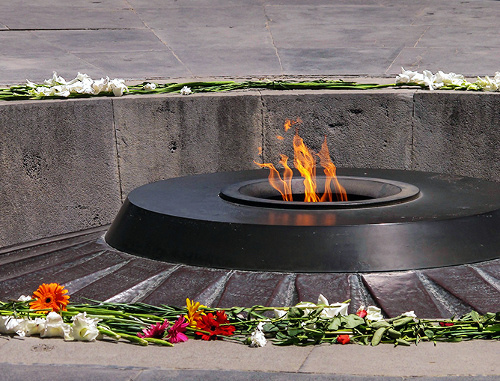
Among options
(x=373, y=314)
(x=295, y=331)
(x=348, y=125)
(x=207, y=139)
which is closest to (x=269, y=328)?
(x=295, y=331)

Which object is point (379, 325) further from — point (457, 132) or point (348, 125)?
point (457, 132)

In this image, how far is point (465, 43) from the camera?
1021 centimetres

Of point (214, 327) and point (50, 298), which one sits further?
point (50, 298)

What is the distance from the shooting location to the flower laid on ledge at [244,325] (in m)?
3.98

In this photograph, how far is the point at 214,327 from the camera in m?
4.09

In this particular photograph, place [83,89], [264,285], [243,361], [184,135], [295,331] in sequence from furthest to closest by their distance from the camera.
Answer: [184,135], [83,89], [264,285], [295,331], [243,361]

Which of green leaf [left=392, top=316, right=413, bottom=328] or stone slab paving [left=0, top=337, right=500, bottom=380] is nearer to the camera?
stone slab paving [left=0, top=337, right=500, bottom=380]

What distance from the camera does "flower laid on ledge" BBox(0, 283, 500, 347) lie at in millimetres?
3982

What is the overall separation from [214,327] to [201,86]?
4.43m

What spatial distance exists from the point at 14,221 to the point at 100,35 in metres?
3.95

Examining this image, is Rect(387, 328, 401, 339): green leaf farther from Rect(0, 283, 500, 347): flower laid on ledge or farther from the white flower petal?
the white flower petal

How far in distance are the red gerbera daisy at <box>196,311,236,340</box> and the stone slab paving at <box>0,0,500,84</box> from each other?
5.22 m

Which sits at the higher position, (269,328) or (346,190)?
(346,190)

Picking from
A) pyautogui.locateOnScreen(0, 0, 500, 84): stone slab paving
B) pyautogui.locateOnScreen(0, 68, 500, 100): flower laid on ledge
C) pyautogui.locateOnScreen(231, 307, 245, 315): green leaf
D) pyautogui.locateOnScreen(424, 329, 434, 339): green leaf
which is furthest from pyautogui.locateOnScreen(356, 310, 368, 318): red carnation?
pyautogui.locateOnScreen(0, 0, 500, 84): stone slab paving
